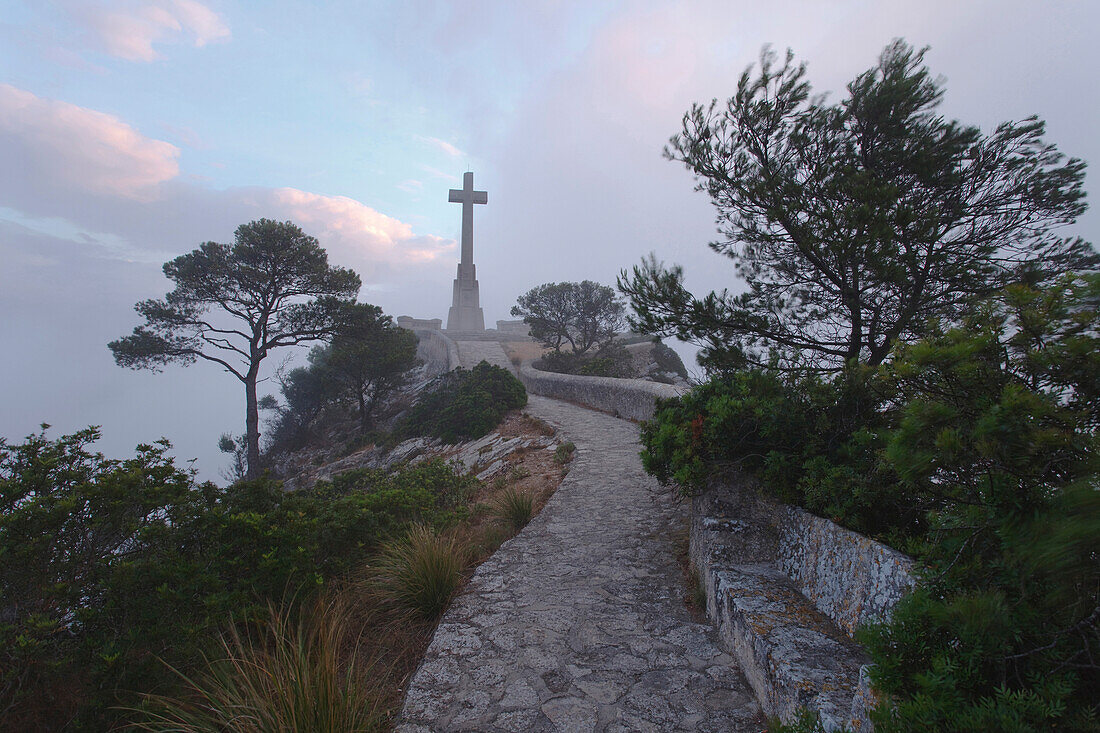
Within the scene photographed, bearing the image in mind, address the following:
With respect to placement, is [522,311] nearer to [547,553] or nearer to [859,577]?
[547,553]

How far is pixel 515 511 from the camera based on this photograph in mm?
5586

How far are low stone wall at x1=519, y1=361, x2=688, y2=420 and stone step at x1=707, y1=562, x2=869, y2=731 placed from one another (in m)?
4.18

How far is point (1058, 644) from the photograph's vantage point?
1311mm

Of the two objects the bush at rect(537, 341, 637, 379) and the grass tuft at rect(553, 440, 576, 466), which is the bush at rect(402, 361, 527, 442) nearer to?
the grass tuft at rect(553, 440, 576, 466)

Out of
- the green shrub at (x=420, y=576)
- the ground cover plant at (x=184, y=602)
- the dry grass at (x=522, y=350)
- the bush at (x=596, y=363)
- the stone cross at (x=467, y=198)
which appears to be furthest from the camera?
the stone cross at (x=467, y=198)

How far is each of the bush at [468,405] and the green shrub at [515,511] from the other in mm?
6732

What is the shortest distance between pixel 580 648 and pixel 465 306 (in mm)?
33900

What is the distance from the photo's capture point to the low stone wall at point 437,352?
24.3 metres

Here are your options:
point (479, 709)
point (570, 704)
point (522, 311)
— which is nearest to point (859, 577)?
point (570, 704)

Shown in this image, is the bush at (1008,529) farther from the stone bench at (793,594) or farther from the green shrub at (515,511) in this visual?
the green shrub at (515,511)

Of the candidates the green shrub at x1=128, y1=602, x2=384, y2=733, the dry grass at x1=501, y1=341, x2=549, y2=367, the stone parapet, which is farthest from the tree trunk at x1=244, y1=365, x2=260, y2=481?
the stone parapet

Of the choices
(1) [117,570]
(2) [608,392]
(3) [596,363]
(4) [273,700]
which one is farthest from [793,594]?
(3) [596,363]

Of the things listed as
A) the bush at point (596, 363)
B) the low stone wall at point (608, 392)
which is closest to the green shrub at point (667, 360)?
the bush at point (596, 363)

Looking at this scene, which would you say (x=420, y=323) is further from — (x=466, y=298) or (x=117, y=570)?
(x=117, y=570)
